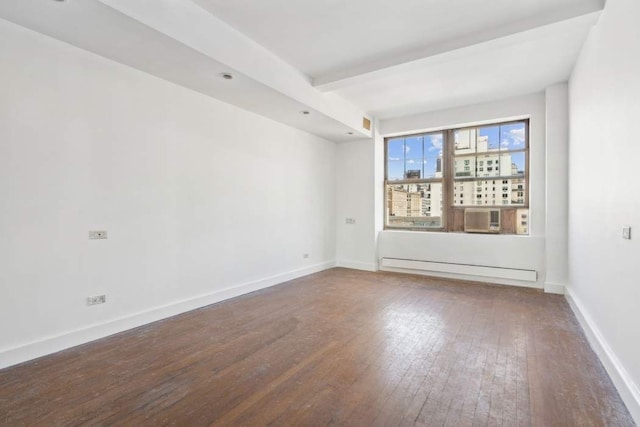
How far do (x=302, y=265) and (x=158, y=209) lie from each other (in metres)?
3.04

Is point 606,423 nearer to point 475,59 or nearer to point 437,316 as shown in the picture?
point 437,316

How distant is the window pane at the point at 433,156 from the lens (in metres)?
6.28

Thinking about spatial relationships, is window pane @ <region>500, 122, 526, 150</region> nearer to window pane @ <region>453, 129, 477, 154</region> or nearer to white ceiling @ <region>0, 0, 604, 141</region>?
window pane @ <region>453, 129, 477, 154</region>

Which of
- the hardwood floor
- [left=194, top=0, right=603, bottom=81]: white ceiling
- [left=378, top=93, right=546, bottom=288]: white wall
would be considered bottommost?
the hardwood floor

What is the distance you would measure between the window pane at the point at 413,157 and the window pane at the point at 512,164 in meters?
1.45

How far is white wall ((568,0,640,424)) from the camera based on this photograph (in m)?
2.07

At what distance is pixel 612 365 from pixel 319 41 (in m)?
3.94

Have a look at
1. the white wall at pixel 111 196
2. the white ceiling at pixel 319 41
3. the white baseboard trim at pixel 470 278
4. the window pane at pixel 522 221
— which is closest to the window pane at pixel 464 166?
the window pane at pixel 522 221

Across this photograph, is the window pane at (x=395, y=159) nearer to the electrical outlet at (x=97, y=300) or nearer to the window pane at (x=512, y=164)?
the window pane at (x=512, y=164)

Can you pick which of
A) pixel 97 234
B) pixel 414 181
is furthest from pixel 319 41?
pixel 414 181

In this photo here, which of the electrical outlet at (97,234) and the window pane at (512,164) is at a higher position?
the window pane at (512,164)

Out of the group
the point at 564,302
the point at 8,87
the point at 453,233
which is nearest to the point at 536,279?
the point at 564,302

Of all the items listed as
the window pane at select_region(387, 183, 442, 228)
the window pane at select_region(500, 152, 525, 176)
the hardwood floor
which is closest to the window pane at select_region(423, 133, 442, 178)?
the window pane at select_region(387, 183, 442, 228)

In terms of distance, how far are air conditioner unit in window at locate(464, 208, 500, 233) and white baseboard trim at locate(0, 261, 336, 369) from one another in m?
3.87
